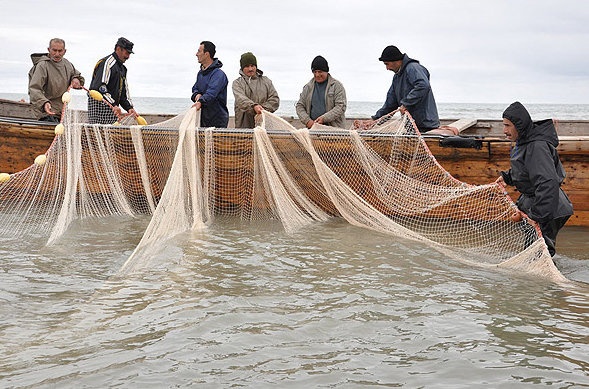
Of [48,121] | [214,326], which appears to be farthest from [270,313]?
[48,121]

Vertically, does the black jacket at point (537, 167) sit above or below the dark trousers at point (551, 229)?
above

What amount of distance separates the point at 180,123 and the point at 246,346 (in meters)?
4.37

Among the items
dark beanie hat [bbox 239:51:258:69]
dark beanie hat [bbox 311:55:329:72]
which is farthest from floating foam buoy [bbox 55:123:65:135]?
dark beanie hat [bbox 311:55:329:72]

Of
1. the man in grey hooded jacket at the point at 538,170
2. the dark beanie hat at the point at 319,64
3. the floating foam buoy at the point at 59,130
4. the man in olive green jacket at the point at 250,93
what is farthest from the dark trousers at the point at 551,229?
the floating foam buoy at the point at 59,130

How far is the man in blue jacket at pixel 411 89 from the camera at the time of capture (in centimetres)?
838

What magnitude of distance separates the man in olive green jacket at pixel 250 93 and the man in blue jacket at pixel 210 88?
0.71ft

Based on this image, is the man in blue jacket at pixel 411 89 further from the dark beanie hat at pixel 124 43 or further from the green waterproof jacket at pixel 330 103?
the dark beanie hat at pixel 124 43

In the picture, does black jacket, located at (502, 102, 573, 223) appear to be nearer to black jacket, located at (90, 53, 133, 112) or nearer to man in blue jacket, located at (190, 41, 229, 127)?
man in blue jacket, located at (190, 41, 229, 127)

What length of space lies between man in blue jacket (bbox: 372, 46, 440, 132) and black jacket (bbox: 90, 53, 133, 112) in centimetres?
326

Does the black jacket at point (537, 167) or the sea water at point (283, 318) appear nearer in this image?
the sea water at point (283, 318)

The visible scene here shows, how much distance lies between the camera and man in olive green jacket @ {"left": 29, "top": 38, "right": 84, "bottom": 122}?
9508 millimetres

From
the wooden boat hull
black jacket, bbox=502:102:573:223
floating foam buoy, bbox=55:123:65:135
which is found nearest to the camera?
black jacket, bbox=502:102:573:223

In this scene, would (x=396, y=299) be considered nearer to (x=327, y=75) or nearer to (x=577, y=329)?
(x=577, y=329)

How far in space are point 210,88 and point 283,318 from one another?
4458 millimetres
